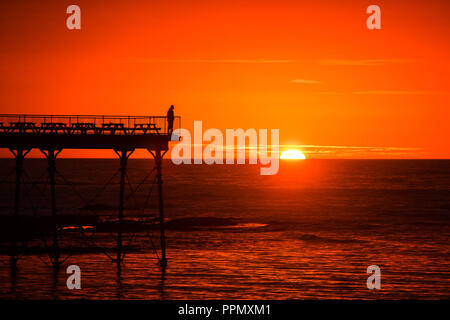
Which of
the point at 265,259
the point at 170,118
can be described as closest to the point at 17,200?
the point at 170,118

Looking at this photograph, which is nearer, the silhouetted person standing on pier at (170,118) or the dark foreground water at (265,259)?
the dark foreground water at (265,259)

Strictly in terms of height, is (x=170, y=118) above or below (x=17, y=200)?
above

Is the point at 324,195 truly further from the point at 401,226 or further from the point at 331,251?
the point at 331,251

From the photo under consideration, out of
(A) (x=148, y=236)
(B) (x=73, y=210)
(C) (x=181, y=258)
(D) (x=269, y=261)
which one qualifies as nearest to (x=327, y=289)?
(D) (x=269, y=261)

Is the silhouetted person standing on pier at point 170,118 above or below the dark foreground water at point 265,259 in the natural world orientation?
above

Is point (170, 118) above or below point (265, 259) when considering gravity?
above

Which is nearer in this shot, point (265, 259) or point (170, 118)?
point (170, 118)

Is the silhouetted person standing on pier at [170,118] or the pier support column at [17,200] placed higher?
the silhouetted person standing on pier at [170,118]

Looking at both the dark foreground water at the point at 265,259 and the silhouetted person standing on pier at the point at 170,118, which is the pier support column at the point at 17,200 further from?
the silhouetted person standing on pier at the point at 170,118

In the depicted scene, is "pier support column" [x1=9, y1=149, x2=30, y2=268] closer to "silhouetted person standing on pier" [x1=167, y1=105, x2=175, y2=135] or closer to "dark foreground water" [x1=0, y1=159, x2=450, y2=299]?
"dark foreground water" [x1=0, y1=159, x2=450, y2=299]

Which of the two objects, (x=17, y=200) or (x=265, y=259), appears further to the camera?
(x=265, y=259)

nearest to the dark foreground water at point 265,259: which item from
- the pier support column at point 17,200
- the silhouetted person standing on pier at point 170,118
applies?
the pier support column at point 17,200

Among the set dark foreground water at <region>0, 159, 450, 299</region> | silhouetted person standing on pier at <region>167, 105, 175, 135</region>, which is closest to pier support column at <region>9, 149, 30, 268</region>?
dark foreground water at <region>0, 159, 450, 299</region>

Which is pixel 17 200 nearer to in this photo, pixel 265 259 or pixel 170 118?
pixel 170 118
